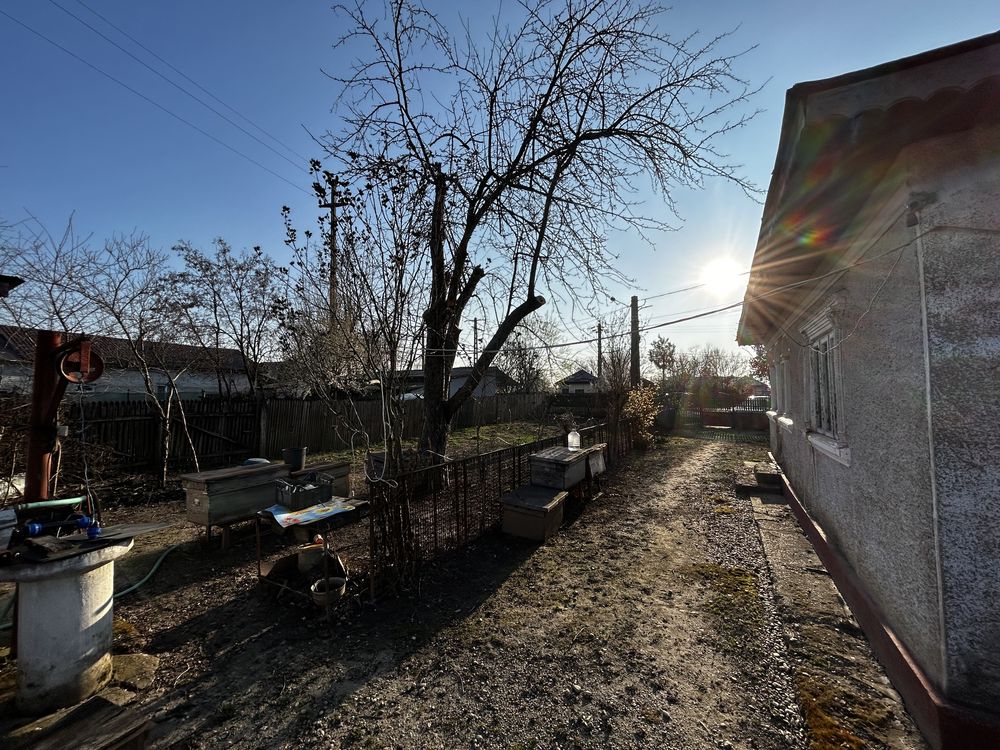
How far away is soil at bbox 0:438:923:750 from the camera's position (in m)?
2.35

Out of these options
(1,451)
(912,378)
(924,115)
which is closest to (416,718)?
(912,378)

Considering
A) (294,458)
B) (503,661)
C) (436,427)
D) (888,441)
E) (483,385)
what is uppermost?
(483,385)

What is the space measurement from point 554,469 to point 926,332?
14.5 feet

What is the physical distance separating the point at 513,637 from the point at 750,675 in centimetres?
169

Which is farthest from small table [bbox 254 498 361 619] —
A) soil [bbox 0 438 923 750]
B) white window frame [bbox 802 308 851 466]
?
white window frame [bbox 802 308 851 466]

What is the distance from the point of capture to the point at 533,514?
5.29 meters

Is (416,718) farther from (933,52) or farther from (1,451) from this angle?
(1,451)

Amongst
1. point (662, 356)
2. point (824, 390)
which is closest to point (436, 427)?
point (824, 390)

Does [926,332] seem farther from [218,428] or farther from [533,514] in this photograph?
[218,428]

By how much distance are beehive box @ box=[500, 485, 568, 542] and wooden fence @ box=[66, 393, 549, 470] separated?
8.10 feet

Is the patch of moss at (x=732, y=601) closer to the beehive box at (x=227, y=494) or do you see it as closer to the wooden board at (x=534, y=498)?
the wooden board at (x=534, y=498)

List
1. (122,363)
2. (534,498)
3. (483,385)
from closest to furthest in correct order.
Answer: (534,498) → (122,363) → (483,385)

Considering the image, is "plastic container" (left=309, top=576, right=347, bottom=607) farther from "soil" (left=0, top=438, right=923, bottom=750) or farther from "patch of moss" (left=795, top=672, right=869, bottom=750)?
"patch of moss" (left=795, top=672, right=869, bottom=750)

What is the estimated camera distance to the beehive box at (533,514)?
5266 millimetres
